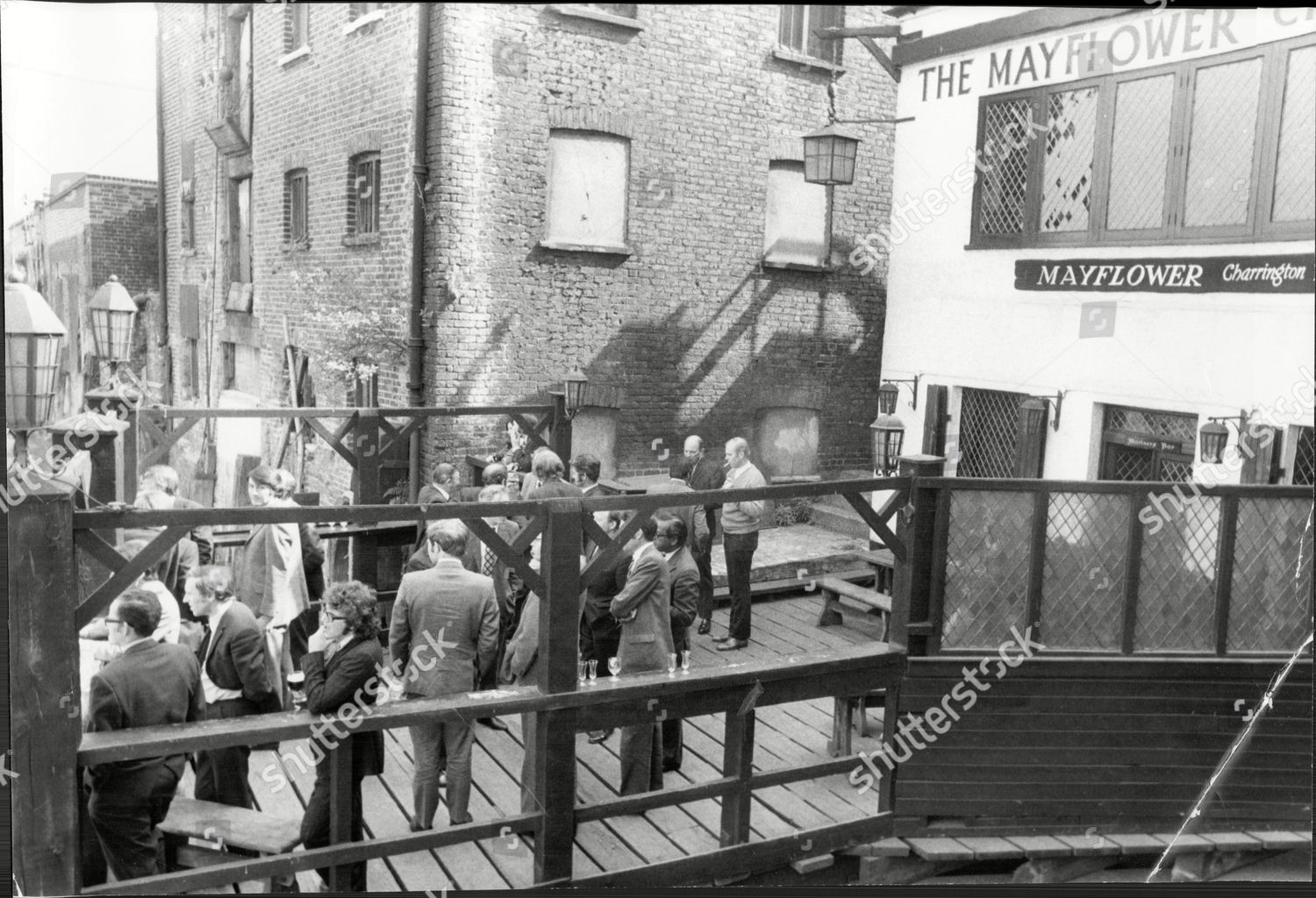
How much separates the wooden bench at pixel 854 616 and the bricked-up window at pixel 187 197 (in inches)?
153

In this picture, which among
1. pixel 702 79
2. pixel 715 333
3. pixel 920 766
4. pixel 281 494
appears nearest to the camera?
pixel 920 766

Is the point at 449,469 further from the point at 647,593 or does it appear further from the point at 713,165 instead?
the point at 713,165

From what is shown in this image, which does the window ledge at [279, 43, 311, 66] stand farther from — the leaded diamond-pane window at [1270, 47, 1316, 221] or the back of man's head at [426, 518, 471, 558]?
the leaded diamond-pane window at [1270, 47, 1316, 221]

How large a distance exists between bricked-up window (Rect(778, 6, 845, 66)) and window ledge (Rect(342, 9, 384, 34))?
2.20 meters

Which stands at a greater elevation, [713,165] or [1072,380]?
[713,165]

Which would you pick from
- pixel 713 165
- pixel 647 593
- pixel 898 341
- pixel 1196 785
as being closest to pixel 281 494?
pixel 647 593

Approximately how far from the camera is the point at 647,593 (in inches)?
168

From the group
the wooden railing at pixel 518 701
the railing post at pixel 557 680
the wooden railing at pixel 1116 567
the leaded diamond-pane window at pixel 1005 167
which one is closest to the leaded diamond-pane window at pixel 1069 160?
the leaded diamond-pane window at pixel 1005 167

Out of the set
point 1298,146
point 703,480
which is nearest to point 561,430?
point 703,480

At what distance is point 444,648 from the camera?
384 cm

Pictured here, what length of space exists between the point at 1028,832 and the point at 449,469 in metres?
3.54

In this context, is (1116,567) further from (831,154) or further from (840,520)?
(831,154)

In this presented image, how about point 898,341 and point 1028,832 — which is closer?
point 1028,832

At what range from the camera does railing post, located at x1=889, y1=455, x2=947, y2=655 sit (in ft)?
12.9
